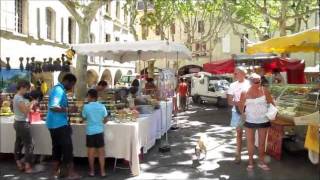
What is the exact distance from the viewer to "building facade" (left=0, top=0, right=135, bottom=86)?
61.5 feet

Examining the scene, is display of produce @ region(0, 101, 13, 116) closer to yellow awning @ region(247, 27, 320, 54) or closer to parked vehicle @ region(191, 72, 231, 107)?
yellow awning @ region(247, 27, 320, 54)

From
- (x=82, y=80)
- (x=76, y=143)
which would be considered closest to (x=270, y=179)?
(x=76, y=143)

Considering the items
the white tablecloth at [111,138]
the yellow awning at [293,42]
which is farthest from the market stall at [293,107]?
the white tablecloth at [111,138]

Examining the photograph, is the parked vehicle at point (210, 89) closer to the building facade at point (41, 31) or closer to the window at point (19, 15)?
the building facade at point (41, 31)

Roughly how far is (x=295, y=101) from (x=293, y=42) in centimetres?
188

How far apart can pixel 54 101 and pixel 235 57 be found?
14.0 m

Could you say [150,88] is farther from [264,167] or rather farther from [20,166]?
[264,167]

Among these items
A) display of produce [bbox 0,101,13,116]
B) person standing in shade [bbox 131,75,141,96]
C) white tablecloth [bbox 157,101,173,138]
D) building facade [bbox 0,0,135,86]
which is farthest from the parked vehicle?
display of produce [bbox 0,101,13,116]

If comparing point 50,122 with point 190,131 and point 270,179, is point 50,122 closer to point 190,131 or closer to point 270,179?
point 270,179

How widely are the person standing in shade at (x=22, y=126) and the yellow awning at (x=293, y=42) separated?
4.99 m

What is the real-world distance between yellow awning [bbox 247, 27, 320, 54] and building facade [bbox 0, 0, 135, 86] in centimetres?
827

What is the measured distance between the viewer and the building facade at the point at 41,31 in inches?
738

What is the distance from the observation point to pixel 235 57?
20.3 metres

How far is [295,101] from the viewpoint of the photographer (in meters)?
9.91
